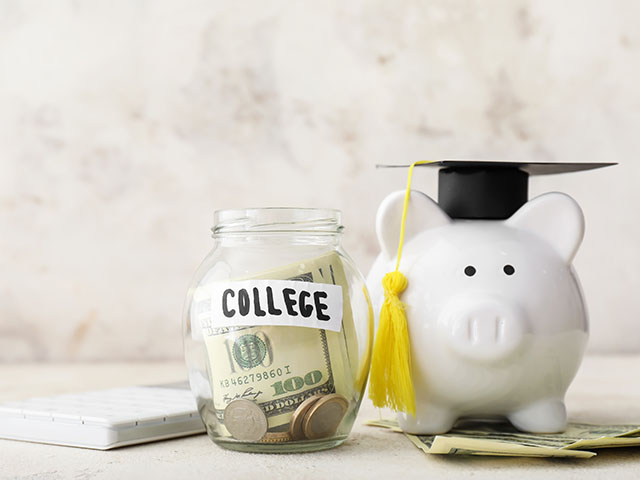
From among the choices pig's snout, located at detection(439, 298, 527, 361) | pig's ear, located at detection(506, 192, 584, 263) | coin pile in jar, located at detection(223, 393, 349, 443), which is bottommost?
coin pile in jar, located at detection(223, 393, 349, 443)

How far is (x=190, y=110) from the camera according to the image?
1792 millimetres

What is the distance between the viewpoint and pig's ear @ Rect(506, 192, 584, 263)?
2.81 feet

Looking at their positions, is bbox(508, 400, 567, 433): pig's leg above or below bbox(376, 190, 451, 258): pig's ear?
below

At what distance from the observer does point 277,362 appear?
2.39ft

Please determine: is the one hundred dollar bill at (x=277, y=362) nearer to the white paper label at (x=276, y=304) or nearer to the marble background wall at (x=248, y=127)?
the white paper label at (x=276, y=304)

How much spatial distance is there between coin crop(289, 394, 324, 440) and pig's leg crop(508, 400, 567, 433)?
0.25 metres

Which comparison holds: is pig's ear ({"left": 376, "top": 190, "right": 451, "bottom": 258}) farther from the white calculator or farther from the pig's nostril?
the white calculator

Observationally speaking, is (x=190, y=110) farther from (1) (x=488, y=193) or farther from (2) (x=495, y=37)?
(1) (x=488, y=193)

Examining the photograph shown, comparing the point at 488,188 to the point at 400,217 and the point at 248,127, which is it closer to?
the point at 400,217

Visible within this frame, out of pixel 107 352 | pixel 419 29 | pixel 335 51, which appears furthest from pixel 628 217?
pixel 107 352

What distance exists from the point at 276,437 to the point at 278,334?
0.10m

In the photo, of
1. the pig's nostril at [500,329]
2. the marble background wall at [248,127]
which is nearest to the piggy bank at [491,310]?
the pig's nostril at [500,329]

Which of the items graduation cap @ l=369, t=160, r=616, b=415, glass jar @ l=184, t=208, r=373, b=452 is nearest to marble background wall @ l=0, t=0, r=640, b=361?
graduation cap @ l=369, t=160, r=616, b=415

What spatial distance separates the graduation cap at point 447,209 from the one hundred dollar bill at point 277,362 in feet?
0.22
